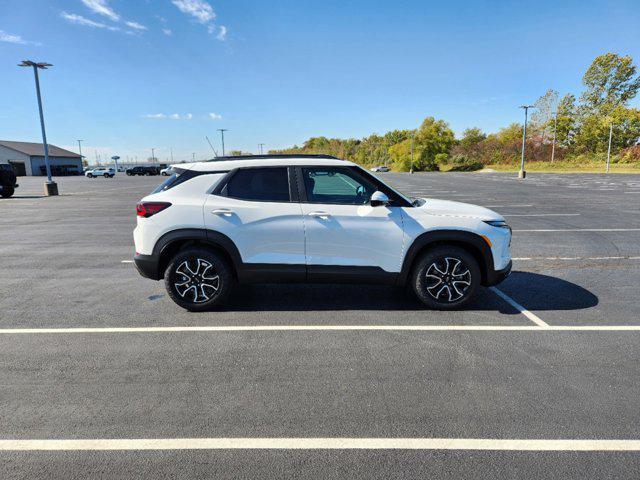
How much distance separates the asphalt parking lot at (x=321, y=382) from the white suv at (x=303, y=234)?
45 centimetres

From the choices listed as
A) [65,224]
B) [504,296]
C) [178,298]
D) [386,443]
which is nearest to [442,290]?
[504,296]

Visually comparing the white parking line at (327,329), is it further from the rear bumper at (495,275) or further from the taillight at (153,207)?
the taillight at (153,207)

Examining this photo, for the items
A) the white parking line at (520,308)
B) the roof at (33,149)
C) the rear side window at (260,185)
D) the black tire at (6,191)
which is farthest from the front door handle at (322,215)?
the roof at (33,149)

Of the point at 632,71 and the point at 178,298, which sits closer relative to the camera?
the point at 178,298

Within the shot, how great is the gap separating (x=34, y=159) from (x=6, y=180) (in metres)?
58.5

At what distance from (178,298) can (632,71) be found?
8850 cm

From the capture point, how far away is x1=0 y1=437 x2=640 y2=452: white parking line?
2.42 metres

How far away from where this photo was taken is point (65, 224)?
1178cm

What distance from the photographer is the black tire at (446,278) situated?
14.8 feet

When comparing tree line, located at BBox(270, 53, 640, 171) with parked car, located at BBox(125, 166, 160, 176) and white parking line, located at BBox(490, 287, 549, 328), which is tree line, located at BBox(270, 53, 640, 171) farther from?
white parking line, located at BBox(490, 287, 549, 328)

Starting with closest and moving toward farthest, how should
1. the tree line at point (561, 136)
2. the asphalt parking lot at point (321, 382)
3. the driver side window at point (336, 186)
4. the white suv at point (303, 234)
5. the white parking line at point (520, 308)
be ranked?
1. the asphalt parking lot at point (321, 382)
2. the white parking line at point (520, 308)
3. the white suv at point (303, 234)
4. the driver side window at point (336, 186)
5. the tree line at point (561, 136)

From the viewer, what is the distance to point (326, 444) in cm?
246

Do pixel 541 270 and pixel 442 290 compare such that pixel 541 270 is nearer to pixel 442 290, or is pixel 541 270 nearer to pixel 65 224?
pixel 442 290

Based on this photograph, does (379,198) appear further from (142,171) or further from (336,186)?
(142,171)
